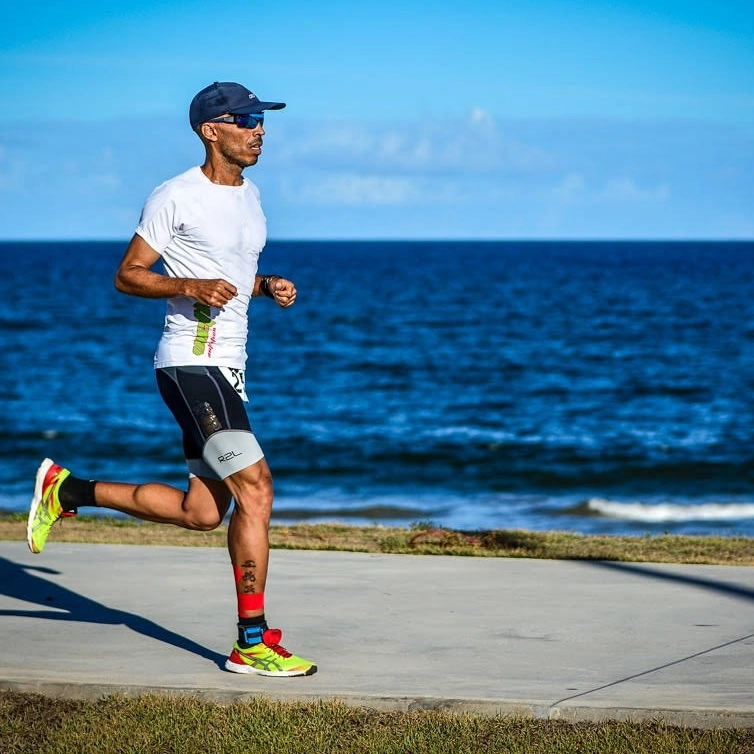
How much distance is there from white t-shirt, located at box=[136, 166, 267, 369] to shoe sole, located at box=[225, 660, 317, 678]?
111cm

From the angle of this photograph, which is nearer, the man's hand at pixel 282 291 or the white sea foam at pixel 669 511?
the man's hand at pixel 282 291

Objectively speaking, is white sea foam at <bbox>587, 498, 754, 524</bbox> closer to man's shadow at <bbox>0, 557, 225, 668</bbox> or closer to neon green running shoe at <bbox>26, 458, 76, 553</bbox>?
man's shadow at <bbox>0, 557, 225, 668</bbox>

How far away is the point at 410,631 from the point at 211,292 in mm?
1816

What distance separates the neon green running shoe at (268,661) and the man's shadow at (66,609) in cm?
15

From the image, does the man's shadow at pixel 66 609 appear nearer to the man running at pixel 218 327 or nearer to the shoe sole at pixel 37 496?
the man running at pixel 218 327

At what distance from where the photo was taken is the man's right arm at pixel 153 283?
4.60 m

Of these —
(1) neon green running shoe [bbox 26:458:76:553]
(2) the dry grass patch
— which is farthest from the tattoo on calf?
(2) the dry grass patch

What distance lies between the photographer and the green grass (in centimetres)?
407

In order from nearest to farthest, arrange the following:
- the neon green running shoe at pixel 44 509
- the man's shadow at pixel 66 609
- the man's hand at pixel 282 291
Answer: the man's hand at pixel 282 291 < the neon green running shoe at pixel 44 509 < the man's shadow at pixel 66 609

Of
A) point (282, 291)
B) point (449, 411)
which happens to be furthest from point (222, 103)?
point (449, 411)

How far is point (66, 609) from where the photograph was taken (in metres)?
6.01

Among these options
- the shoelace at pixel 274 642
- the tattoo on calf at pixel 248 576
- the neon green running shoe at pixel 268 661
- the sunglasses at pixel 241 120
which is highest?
the sunglasses at pixel 241 120

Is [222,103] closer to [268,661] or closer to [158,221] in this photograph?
[158,221]

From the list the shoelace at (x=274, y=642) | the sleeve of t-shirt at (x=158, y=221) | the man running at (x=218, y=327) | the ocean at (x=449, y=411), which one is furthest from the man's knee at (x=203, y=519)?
the ocean at (x=449, y=411)
